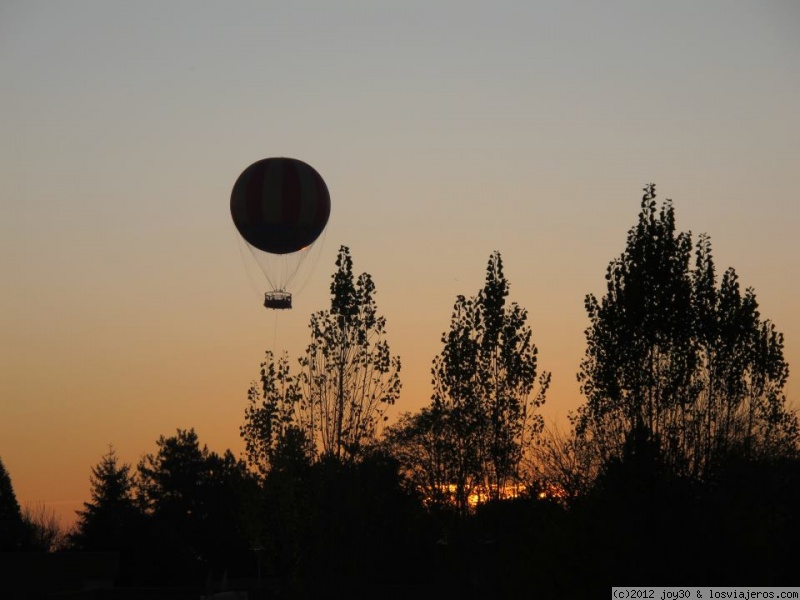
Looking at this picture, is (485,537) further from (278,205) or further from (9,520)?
(9,520)

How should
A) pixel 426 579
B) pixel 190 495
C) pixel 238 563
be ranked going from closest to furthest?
pixel 426 579 → pixel 238 563 → pixel 190 495

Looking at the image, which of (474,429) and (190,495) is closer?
(474,429)

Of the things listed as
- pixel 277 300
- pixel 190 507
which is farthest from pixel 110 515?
pixel 277 300

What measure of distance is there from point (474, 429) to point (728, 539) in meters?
22.3

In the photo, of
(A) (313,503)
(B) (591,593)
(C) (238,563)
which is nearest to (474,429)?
(A) (313,503)

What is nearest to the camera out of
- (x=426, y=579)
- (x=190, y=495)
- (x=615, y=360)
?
(x=615, y=360)

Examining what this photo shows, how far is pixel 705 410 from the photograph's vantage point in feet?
141

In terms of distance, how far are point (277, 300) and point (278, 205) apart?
3954mm

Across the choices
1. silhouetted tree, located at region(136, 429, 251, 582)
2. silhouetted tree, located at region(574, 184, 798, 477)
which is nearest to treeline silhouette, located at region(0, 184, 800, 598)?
silhouetted tree, located at region(574, 184, 798, 477)

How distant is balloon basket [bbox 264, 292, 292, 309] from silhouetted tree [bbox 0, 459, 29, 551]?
4625 cm

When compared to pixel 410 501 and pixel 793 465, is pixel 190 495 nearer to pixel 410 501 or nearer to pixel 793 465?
pixel 410 501

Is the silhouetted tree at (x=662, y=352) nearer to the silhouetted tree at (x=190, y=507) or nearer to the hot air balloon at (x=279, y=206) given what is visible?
the hot air balloon at (x=279, y=206)

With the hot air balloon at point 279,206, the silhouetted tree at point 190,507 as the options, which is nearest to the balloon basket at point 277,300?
the hot air balloon at point 279,206

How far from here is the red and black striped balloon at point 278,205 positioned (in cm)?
5022
